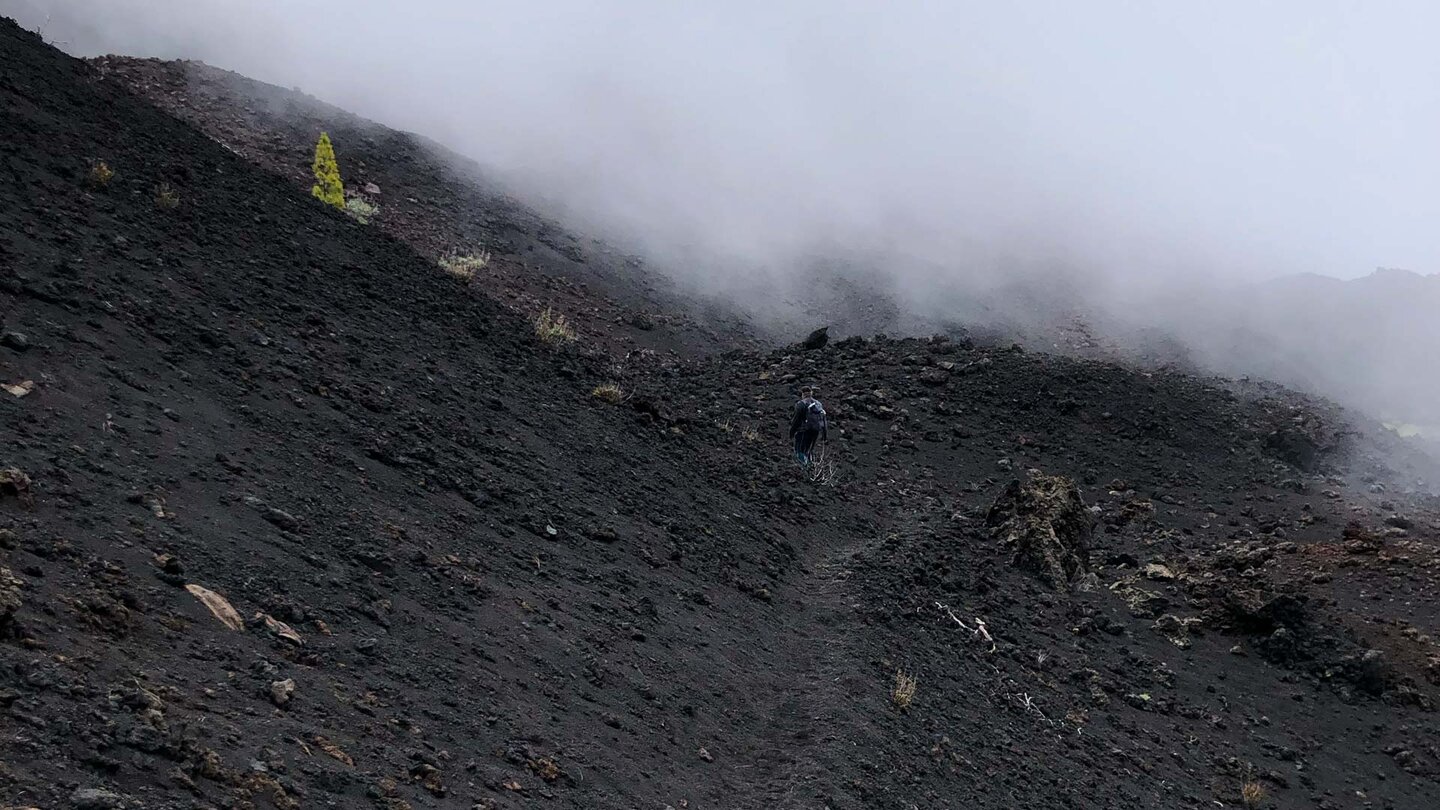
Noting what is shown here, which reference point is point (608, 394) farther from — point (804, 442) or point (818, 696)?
point (818, 696)

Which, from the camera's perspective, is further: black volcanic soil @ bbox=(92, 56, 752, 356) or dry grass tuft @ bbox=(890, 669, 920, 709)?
black volcanic soil @ bbox=(92, 56, 752, 356)

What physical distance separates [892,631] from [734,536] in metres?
2.38

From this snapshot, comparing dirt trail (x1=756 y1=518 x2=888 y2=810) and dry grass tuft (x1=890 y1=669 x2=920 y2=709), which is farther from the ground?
dry grass tuft (x1=890 y1=669 x2=920 y2=709)

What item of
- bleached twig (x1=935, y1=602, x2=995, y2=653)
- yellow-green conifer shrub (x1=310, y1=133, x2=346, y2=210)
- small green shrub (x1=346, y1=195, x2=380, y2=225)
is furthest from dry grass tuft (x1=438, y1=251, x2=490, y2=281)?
bleached twig (x1=935, y1=602, x2=995, y2=653)

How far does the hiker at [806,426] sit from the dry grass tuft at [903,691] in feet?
23.4

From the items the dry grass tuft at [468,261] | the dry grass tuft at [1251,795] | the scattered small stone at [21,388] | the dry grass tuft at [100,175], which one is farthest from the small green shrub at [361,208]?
the dry grass tuft at [1251,795]

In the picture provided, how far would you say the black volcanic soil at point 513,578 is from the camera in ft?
14.4

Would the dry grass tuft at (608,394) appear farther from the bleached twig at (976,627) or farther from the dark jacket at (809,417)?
the bleached twig at (976,627)

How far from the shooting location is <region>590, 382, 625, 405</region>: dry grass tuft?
1312 cm

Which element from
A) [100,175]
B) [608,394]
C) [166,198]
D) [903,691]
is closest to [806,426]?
[608,394]

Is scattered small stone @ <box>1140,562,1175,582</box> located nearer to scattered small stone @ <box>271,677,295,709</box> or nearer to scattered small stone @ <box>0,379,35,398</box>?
scattered small stone @ <box>271,677,295,709</box>

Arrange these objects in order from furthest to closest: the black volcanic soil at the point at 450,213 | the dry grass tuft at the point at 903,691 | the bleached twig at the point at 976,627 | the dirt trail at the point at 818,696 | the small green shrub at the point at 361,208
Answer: the black volcanic soil at the point at 450,213
the small green shrub at the point at 361,208
the bleached twig at the point at 976,627
the dry grass tuft at the point at 903,691
the dirt trail at the point at 818,696

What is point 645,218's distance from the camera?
3431 cm

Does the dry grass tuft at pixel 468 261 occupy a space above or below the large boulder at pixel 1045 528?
below
